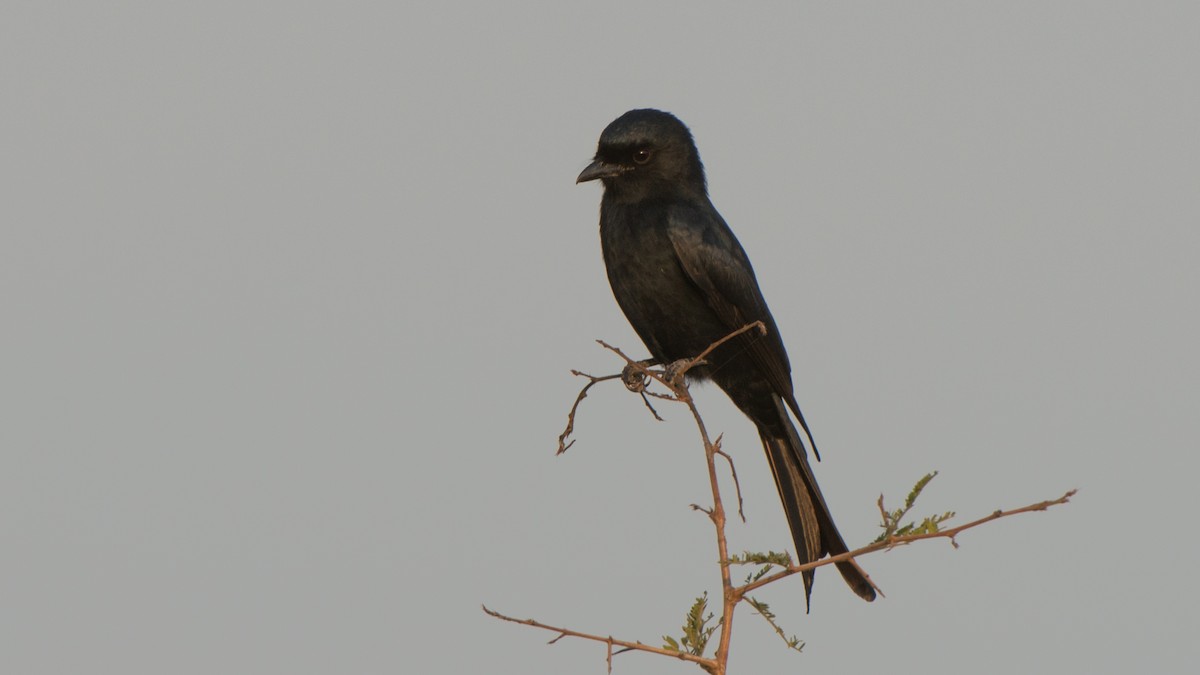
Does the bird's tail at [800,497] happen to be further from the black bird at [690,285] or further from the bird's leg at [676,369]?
the bird's leg at [676,369]

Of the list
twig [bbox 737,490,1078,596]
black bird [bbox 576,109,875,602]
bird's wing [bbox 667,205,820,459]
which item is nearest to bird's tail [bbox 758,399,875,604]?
black bird [bbox 576,109,875,602]

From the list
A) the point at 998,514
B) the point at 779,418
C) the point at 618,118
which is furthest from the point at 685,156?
the point at 998,514

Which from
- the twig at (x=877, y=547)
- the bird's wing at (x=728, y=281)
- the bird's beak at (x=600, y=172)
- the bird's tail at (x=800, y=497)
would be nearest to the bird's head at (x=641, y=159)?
the bird's beak at (x=600, y=172)

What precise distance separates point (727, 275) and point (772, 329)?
0.45m

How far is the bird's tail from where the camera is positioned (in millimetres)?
6418

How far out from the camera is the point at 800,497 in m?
6.61

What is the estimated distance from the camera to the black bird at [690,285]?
20.8 feet

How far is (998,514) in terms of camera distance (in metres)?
3.04

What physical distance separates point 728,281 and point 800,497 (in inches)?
43.1

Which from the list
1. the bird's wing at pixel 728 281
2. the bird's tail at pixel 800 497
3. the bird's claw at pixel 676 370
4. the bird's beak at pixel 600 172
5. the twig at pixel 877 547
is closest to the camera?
the twig at pixel 877 547

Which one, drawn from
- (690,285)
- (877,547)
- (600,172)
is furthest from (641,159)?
(877,547)

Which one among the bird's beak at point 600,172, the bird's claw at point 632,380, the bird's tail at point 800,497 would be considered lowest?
the bird's tail at point 800,497

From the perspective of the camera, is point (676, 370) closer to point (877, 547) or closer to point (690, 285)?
point (690, 285)

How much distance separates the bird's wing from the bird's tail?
0.67 ft
